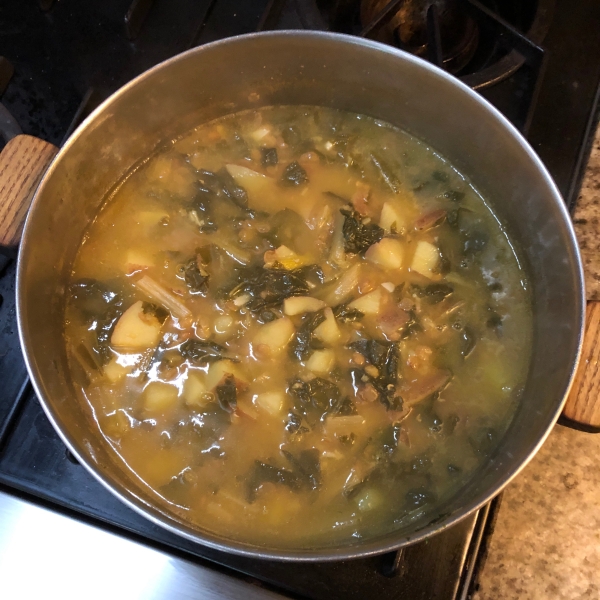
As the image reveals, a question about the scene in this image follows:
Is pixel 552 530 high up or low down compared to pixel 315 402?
down

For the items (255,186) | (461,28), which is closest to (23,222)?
(255,186)

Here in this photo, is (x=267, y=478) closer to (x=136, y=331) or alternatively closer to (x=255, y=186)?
(x=136, y=331)

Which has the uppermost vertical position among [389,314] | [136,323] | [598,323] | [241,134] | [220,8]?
[220,8]

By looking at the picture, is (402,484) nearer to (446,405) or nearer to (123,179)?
(446,405)

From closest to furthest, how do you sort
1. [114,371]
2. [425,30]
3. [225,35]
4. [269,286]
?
[114,371]
[269,286]
[225,35]
[425,30]

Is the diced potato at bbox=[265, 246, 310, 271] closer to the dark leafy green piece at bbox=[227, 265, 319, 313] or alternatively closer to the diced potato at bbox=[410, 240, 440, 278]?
the dark leafy green piece at bbox=[227, 265, 319, 313]

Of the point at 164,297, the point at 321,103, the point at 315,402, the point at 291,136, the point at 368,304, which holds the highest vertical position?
the point at 321,103

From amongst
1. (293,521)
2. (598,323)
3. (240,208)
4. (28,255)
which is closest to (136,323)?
(28,255)
